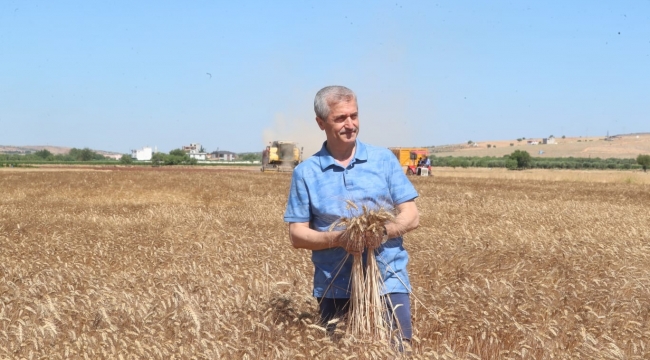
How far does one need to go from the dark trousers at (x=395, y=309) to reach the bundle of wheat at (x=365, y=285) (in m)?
0.07

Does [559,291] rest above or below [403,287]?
below

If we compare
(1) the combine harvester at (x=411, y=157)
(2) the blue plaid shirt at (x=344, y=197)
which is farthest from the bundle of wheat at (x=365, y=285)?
(1) the combine harvester at (x=411, y=157)

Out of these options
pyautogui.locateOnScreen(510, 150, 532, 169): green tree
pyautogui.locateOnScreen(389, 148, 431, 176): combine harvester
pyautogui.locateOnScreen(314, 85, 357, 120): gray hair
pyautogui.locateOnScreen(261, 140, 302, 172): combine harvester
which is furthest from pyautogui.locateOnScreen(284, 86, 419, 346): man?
pyautogui.locateOnScreen(510, 150, 532, 169): green tree

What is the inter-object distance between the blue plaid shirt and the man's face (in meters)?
0.16

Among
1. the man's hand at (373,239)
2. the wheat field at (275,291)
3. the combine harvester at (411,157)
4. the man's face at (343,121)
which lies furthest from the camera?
the combine harvester at (411,157)

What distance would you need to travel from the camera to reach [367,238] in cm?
425

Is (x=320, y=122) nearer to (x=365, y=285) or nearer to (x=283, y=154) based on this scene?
(x=365, y=285)

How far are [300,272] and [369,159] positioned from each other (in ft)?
11.7

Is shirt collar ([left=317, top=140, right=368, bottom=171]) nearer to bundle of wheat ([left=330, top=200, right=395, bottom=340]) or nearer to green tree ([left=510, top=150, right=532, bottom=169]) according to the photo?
bundle of wheat ([left=330, top=200, right=395, bottom=340])

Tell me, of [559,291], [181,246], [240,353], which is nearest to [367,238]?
[240,353]

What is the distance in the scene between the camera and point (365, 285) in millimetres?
4469

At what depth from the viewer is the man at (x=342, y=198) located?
179 inches

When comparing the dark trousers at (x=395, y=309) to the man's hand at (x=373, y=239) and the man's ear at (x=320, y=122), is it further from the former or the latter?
the man's ear at (x=320, y=122)

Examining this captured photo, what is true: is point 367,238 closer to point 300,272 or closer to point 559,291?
point 559,291
